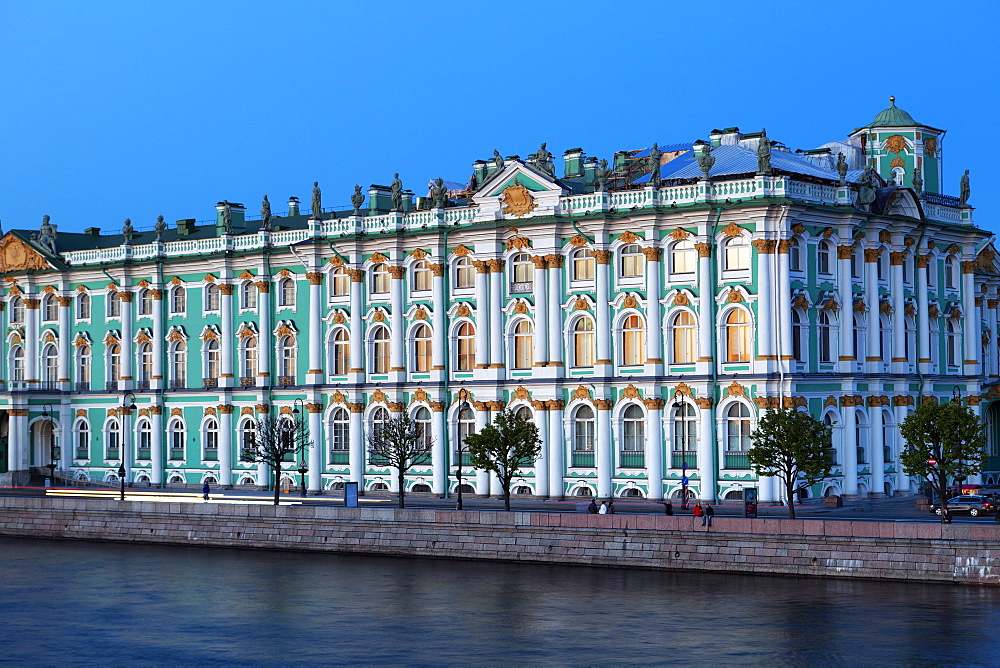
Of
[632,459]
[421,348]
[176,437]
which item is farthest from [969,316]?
[176,437]

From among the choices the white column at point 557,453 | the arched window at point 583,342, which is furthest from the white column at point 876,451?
the white column at point 557,453

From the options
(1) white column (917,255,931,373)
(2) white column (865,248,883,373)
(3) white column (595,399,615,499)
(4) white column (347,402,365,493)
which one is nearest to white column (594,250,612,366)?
(3) white column (595,399,615,499)

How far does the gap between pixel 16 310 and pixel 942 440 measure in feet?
193

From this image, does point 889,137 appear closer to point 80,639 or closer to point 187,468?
point 187,468

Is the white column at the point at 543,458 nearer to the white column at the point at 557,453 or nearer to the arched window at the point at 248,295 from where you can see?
the white column at the point at 557,453

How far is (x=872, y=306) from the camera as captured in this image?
78250mm

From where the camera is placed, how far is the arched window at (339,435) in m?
87.4

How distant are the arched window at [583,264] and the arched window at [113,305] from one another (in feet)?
101

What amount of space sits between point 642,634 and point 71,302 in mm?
59664

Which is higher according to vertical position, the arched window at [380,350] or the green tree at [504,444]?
the arched window at [380,350]

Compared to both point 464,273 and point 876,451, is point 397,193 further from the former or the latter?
point 876,451

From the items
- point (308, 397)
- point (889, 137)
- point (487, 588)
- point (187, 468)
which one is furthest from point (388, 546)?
point (889, 137)

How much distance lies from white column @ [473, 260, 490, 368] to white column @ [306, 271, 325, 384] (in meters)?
10.2

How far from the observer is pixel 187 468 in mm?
93375
